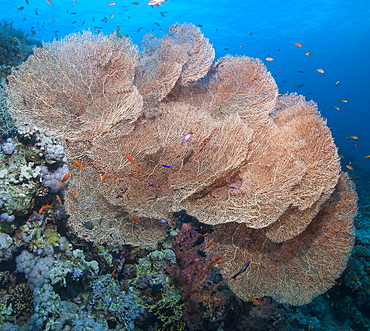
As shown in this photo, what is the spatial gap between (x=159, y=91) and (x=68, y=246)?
367 centimetres

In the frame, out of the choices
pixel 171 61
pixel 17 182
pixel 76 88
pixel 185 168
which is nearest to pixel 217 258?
pixel 185 168

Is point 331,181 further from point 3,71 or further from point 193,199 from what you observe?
point 3,71

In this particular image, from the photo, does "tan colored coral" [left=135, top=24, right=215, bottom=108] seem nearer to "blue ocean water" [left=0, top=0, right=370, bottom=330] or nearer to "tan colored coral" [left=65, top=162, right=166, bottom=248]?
"tan colored coral" [left=65, top=162, right=166, bottom=248]

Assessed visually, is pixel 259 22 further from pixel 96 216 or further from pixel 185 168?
pixel 96 216

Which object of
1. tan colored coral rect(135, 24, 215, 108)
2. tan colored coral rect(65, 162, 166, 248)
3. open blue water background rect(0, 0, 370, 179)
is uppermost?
open blue water background rect(0, 0, 370, 179)

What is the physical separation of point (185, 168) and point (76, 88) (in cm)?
242

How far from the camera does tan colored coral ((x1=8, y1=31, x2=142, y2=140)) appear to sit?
3615 mm

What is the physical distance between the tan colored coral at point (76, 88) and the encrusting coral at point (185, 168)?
0.7 inches

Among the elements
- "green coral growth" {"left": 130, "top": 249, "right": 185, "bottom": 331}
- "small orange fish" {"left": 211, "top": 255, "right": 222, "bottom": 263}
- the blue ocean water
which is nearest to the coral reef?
"small orange fish" {"left": 211, "top": 255, "right": 222, "bottom": 263}

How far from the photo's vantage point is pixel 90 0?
33562 millimetres

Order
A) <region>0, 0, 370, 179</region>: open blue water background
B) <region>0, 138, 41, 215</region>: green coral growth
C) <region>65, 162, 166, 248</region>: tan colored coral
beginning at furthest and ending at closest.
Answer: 1. <region>0, 0, 370, 179</region>: open blue water background
2. <region>0, 138, 41, 215</region>: green coral growth
3. <region>65, 162, 166, 248</region>: tan colored coral

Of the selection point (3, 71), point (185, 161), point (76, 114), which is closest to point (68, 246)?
point (76, 114)

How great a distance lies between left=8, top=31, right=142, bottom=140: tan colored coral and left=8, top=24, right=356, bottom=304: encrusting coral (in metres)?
0.02

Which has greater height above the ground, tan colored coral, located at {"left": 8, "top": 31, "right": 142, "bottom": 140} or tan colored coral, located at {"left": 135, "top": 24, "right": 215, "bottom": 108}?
tan colored coral, located at {"left": 135, "top": 24, "right": 215, "bottom": 108}
